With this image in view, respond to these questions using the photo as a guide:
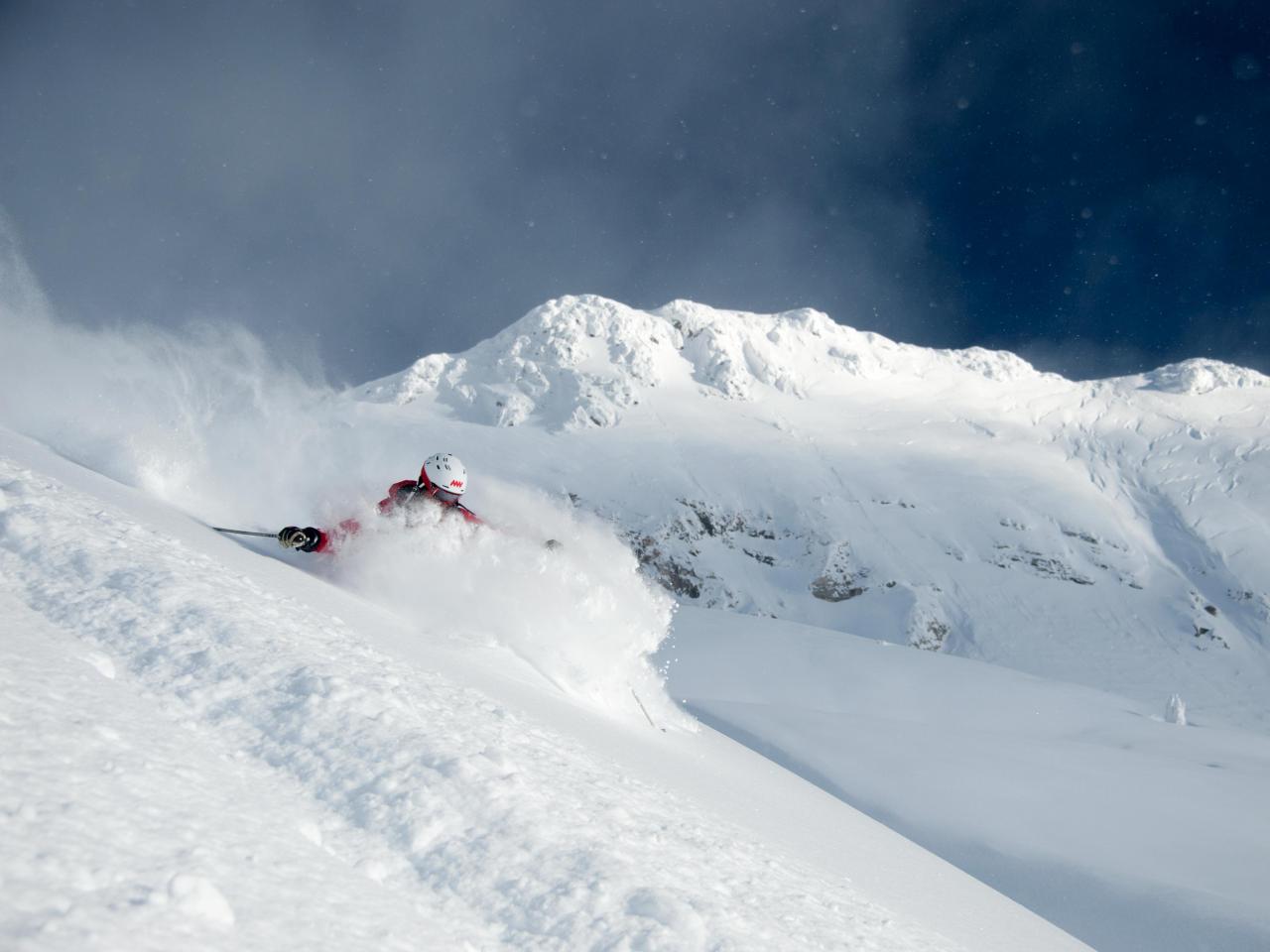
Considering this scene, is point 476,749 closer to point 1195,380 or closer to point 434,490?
point 434,490

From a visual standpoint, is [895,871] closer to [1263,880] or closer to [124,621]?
[1263,880]

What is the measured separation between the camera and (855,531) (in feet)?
421

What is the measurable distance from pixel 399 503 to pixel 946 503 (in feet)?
456

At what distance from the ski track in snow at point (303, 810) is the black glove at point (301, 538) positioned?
3296 mm

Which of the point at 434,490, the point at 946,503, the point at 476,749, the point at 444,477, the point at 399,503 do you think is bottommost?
the point at 476,749

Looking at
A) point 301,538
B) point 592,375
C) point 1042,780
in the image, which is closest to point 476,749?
point 301,538

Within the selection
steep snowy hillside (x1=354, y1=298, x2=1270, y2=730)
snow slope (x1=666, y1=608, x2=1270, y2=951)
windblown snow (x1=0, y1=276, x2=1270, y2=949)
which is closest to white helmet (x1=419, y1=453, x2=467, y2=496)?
windblown snow (x1=0, y1=276, x2=1270, y2=949)

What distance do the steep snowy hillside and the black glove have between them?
109 meters

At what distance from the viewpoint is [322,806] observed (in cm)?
232

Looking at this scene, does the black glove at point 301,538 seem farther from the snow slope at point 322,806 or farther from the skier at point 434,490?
the snow slope at point 322,806

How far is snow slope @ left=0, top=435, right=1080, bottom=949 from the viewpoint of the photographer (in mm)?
1690

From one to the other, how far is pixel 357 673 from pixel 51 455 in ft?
18.9

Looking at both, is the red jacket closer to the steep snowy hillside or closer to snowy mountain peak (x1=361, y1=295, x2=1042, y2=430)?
the steep snowy hillside

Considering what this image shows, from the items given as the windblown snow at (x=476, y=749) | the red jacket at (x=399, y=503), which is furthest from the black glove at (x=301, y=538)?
the windblown snow at (x=476, y=749)
